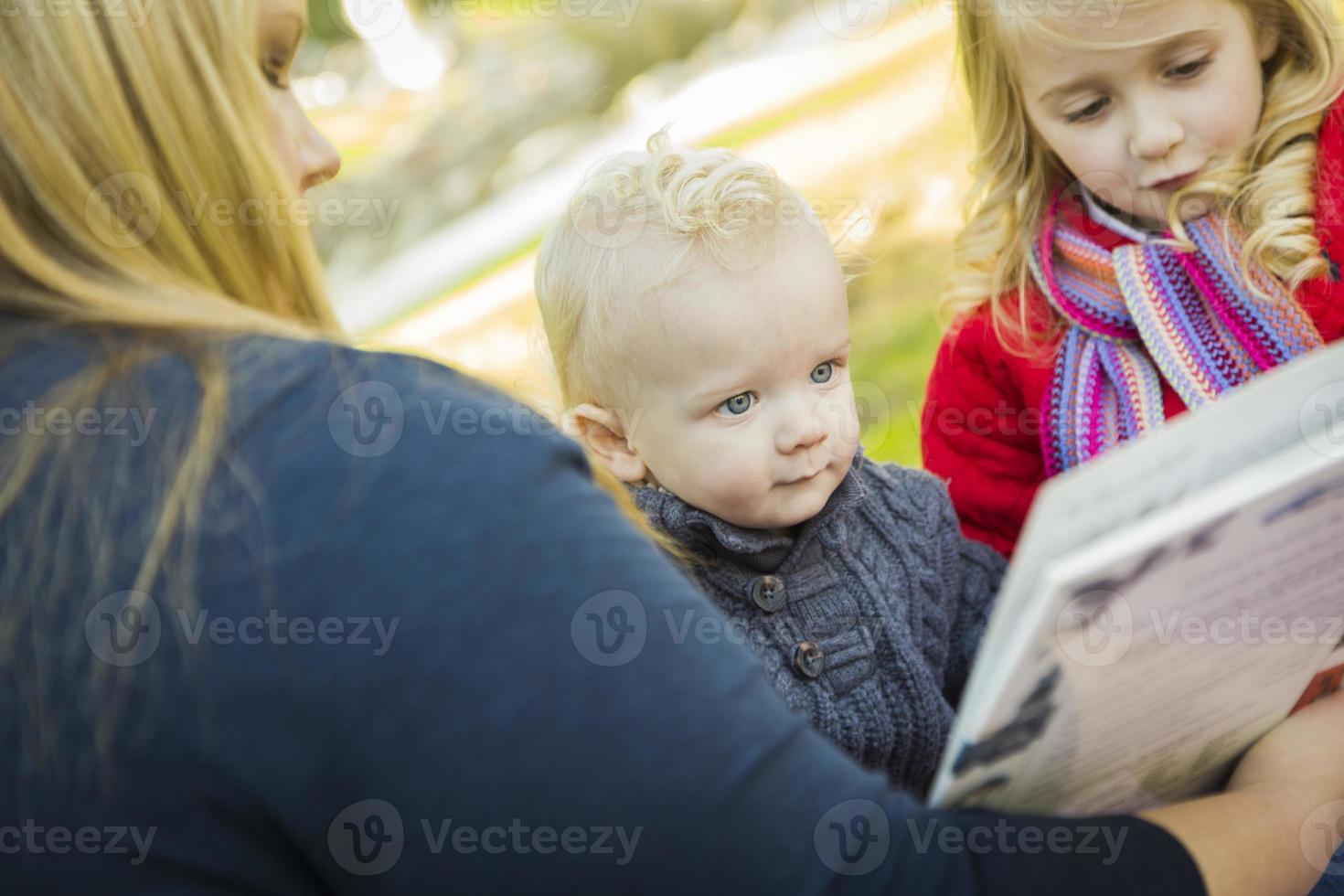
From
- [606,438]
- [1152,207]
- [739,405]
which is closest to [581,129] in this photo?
[1152,207]

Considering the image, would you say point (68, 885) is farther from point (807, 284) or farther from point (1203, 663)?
point (807, 284)

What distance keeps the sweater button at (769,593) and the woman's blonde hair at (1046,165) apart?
0.66 meters

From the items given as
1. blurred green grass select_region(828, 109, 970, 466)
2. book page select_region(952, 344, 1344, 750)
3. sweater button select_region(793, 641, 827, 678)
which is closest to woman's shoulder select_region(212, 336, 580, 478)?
book page select_region(952, 344, 1344, 750)

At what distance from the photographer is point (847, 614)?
166cm

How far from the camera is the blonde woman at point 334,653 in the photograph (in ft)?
2.83

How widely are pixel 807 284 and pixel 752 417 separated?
183mm

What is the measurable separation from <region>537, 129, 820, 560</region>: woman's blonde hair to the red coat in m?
0.54

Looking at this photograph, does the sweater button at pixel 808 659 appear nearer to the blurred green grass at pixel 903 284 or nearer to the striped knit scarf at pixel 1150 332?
the striped knit scarf at pixel 1150 332

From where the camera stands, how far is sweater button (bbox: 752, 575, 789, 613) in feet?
5.32

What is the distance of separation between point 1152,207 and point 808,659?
0.89 meters

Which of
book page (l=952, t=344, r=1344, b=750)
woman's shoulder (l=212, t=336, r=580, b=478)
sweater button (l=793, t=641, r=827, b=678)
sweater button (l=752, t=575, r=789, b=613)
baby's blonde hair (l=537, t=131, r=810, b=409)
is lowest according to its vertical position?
sweater button (l=793, t=641, r=827, b=678)

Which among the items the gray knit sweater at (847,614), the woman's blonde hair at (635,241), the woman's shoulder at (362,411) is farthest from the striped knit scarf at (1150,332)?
the woman's shoulder at (362,411)

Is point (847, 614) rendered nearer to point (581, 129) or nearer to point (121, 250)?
point (121, 250)

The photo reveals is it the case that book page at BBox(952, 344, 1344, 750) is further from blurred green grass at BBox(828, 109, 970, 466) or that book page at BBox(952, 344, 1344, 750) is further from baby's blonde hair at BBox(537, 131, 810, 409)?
blurred green grass at BBox(828, 109, 970, 466)
